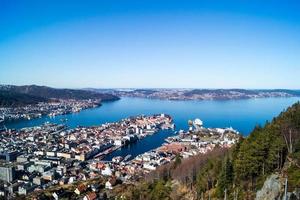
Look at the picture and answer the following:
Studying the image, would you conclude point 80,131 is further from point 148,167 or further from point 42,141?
point 148,167

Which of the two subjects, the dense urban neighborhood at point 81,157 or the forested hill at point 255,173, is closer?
the forested hill at point 255,173

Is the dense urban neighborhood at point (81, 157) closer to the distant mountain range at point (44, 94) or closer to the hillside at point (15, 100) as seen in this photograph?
the hillside at point (15, 100)

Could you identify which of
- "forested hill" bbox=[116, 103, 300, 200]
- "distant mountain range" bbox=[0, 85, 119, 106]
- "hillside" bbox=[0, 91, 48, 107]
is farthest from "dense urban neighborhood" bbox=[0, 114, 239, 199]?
"distant mountain range" bbox=[0, 85, 119, 106]

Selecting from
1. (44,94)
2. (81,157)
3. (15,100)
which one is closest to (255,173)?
(81,157)

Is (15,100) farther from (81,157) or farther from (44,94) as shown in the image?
(81,157)

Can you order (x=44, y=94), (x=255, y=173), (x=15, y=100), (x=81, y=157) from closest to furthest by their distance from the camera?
(x=255, y=173)
(x=81, y=157)
(x=15, y=100)
(x=44, y=94)

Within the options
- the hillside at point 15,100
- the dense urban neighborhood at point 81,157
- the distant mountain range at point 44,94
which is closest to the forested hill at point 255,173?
the dense urban neighborhood at point 81,157

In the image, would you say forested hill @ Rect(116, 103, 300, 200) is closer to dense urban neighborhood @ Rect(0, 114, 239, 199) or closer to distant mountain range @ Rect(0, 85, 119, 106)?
dense urban neighborhood @ Rect(0, 114, 239, 199)

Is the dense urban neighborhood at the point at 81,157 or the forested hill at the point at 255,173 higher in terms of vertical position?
the forested hill at the point at 255,173

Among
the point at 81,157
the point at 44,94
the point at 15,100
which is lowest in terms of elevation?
the point at 81,157

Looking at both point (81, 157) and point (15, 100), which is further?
point (15, 100)

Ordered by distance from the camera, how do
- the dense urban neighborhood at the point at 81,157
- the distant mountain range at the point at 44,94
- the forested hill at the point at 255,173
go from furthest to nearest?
1. the distant mountain range at the point at 44,94
2. the dense urban neighborhood at the point at 81,157
3. the forested hill at the point at 255,173
